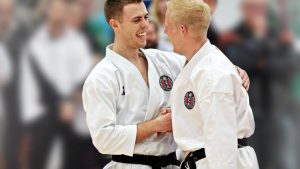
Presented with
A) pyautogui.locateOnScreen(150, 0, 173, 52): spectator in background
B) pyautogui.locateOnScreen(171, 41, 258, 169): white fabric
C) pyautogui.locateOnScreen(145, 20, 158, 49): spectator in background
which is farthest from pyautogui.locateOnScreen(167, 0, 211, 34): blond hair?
pyautogui.locateOnScreen(150, 0, 173, 52): spectator in background

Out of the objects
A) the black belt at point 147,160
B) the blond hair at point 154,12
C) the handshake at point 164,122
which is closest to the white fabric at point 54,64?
the blond hair at point 154,12

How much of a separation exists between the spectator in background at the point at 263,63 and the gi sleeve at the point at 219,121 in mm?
3530

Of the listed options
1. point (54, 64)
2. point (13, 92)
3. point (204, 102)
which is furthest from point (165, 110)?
point (13, 92)

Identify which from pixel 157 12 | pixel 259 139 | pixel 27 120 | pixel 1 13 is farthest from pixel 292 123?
pixel 1 13

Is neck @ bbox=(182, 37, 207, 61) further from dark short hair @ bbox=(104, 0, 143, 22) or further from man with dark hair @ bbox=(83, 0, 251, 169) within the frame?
dark short hair @ bbox=(104, 0, 143, 22)

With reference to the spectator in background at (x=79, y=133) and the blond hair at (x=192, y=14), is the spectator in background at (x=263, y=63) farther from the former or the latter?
the blond hair at (x=192, y=14)

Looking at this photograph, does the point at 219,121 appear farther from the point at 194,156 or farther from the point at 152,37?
the point at 152,37

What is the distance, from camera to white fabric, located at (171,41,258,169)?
294 cm

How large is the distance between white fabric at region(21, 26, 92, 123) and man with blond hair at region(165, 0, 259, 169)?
11.2 ft

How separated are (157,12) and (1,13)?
2.25 metres

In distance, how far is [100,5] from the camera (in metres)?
6.63

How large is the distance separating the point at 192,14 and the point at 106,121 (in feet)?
2.42

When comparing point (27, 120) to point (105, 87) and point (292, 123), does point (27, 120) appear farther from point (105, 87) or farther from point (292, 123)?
point (105, 87)

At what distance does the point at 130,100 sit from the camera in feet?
11.2
